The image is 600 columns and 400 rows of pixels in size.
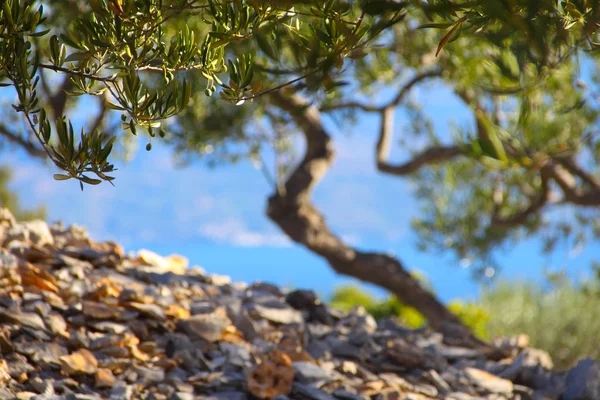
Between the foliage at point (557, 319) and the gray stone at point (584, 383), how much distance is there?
15.6 ft

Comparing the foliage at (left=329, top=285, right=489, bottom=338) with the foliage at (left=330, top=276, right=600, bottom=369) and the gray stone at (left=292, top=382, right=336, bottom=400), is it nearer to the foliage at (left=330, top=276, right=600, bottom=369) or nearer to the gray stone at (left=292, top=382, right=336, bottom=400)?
the foliage at (left=330, top=276, right=600, bottom=369)

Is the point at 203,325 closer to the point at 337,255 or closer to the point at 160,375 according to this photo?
the point at 160,375

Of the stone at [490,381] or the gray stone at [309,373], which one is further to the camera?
the stone at [490,381]

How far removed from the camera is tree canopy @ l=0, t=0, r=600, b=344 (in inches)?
81.0

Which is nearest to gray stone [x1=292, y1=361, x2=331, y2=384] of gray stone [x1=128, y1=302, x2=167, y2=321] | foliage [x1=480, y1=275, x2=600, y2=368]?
gray stone [x1=128, y1=302, x2=167, y2=321]

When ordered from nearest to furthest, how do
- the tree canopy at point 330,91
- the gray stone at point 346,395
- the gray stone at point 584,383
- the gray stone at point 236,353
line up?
the tree canopy at point 330,91 < the gray stone at point 346,395 < the gray stone at point 236,353 < the gray stone at point 584,383

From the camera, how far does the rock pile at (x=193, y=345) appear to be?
355 centimetres

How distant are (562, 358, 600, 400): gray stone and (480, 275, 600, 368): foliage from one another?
4.76 metres

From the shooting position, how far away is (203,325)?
4113 mm

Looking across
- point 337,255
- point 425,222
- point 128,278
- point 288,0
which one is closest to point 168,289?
point 128,278

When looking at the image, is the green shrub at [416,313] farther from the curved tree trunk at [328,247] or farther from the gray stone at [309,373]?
the gray stone at [309,373]

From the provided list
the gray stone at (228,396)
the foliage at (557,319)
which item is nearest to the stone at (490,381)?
the gray stone at (228,396)

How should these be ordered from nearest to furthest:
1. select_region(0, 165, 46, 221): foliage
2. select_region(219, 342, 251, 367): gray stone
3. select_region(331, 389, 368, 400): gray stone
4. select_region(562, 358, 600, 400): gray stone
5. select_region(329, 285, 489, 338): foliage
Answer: select_region(331, 389, 368, 400): gray stone → select_region(219, 342, 251, 367): gray stone → select_region(562, 358, 600, 400): gray stone → select_region(329, 285, 489, 338): foliage → select_region(0, 165, 46, 221): foliage

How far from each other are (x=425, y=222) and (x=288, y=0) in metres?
7.64
